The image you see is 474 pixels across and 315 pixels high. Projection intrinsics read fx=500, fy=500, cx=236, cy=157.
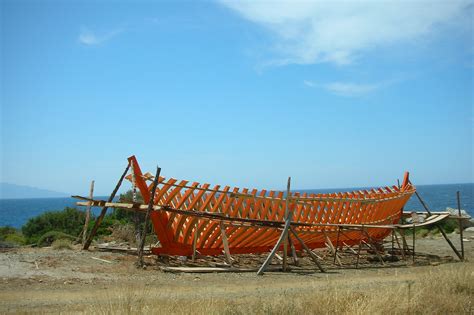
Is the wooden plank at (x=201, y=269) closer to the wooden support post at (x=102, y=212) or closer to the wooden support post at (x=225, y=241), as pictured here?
the wooden support post at (x=225, y=241)

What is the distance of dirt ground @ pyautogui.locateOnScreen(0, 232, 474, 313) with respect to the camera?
8336 millimetres

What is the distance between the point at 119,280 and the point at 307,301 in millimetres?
4218

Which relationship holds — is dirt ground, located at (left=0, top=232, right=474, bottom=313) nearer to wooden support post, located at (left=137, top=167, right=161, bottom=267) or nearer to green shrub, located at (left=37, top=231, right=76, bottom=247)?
wooden support post, located at (left=137, top=167, right=161, bottom=267)

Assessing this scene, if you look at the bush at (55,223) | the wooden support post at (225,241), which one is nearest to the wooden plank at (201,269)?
the wooden support post at (225,241)

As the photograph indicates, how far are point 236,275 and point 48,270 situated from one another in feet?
13.8

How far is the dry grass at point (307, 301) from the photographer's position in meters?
6.92

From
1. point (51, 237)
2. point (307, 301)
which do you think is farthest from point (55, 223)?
point (307, 301)

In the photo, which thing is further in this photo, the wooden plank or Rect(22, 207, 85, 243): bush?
Rect(22, 207, 85, 243): bush

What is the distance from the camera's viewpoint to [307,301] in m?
7.79

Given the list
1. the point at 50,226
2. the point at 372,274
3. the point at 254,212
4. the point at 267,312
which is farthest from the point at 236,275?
the point at 50,226

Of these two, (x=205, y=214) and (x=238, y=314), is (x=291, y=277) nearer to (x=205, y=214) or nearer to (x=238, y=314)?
(x=205, y=214)

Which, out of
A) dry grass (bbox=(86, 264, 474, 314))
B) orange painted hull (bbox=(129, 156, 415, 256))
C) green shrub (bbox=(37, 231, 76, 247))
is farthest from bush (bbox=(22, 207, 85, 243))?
dry grass (bbox=(86, 264, 474, 314))

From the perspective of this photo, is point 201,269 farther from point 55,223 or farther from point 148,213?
point 55,223

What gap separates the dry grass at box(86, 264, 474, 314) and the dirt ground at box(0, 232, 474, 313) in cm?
15
